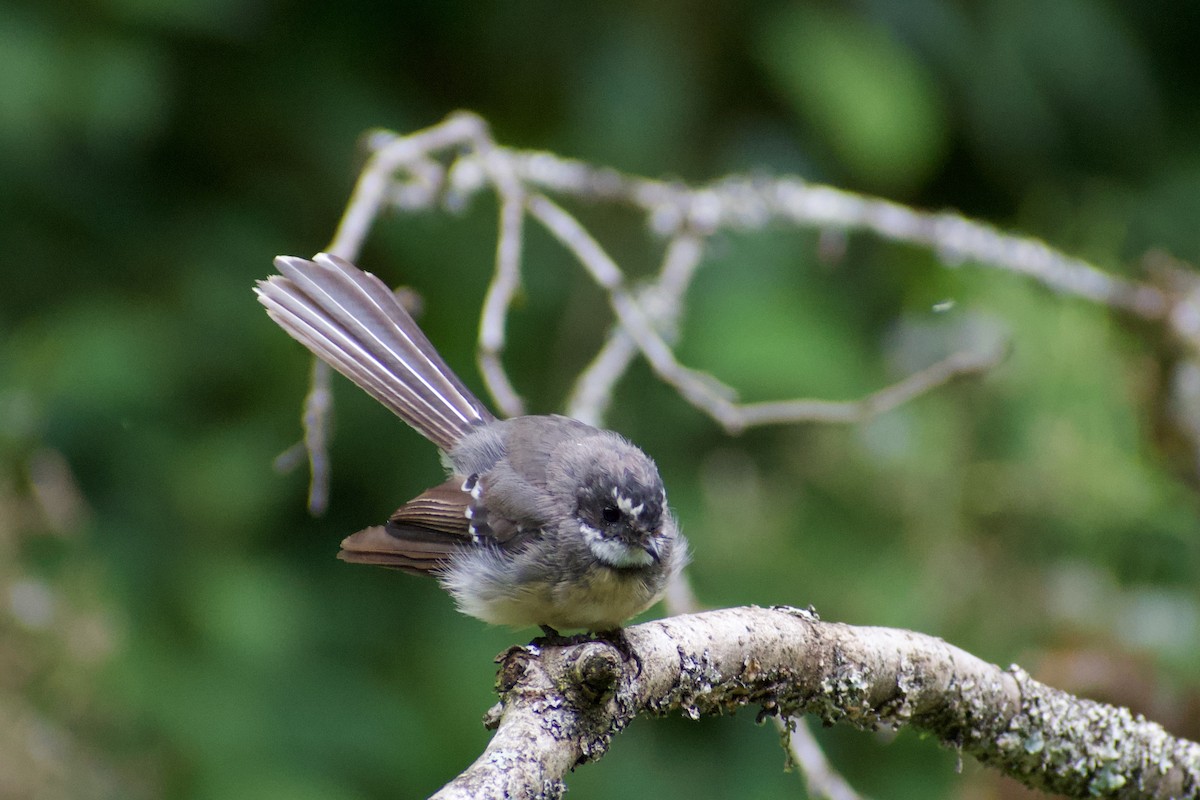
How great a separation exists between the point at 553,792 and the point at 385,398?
5.21 ft

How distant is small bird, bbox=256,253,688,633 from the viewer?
2820 mm

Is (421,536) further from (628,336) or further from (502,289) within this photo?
(628,336)

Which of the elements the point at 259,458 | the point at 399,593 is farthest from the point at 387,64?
the point at 399,593

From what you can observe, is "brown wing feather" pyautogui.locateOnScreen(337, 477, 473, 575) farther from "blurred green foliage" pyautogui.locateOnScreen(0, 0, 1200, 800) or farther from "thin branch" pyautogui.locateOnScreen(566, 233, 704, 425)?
"blurred green foliage" pyautogui.locateOnScreen(0, 0, 1200, 800)

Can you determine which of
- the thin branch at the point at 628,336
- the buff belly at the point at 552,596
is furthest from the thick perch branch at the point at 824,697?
the thin branch at the point at 628,336

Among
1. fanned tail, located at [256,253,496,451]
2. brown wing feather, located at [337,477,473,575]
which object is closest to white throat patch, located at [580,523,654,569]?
brown wing feather, located at [337,477,473,575]

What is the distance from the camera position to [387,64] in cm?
578

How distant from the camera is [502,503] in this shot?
305 cm

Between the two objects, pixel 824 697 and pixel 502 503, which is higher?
pixel 502 503

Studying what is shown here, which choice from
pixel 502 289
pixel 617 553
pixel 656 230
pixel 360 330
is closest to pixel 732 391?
pixel 617 553

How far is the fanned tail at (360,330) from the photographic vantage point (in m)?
2.97

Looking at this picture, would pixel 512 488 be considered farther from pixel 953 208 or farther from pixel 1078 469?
pixel 953 208

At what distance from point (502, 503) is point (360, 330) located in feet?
1.83

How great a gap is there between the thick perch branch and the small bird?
0.50 meters
